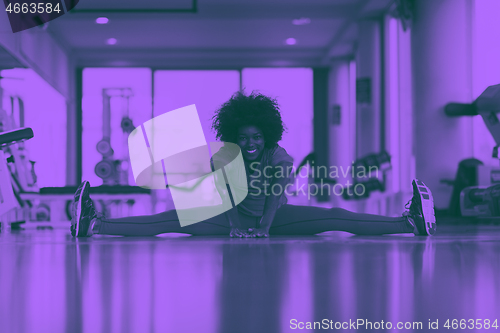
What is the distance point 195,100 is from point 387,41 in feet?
11.8

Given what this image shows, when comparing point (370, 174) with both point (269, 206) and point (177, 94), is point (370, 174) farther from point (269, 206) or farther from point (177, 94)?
point (269, 206)

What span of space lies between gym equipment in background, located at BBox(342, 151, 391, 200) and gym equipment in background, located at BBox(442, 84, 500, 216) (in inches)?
47.0

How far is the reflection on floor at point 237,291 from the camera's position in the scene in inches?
20.7

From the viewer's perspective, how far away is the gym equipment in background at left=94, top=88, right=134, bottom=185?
649cm

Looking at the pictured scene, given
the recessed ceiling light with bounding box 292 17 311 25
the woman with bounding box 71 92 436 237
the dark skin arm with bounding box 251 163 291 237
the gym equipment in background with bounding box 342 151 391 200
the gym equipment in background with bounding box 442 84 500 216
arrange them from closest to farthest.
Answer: the dark skin arm with bounding box 251 163 291 237, the woman with bounding box 71 92 436 237, the gym equipment in background with bounding box 442 84 500 216, the gym equipment in background with bounding box 342 151 391 200, the recessed ceiling light with bounding box 292 17 311 25

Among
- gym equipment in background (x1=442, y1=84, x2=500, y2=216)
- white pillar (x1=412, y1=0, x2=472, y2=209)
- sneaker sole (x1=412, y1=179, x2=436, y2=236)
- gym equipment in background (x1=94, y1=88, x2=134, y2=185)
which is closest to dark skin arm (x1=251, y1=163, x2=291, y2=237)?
sneaker sole (x1=412, y1=179, x2=436, y2=236)

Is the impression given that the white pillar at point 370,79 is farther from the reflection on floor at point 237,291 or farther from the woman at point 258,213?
the reflection on floor at point 237,291

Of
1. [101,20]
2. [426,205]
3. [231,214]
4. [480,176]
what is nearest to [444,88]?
[480,176]

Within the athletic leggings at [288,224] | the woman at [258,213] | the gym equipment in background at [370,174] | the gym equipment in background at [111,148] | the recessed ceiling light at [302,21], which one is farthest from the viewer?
the recessed ceiling light at [302,21]

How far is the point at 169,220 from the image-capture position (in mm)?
2182

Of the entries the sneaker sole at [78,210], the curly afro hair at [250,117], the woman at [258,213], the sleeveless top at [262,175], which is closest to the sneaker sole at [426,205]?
the woman at [258,213]

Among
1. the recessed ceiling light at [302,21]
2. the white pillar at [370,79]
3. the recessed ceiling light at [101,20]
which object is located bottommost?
the white pillar at [370,79]

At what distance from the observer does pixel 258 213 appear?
6.93ft

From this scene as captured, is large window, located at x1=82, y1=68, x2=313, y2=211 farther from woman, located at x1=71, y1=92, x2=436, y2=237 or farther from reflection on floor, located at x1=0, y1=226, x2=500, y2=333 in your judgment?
reflection on floor, located at x1=0, y1=226, x2=500, y2=333
